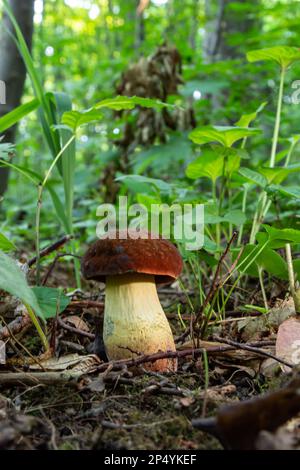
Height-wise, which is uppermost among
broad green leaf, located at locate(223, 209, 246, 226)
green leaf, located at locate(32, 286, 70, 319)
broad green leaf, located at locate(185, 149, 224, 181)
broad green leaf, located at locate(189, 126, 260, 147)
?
broad green leaf, located at locate(189, 126, 260, 147)

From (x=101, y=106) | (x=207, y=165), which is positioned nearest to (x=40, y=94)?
(x=101, y=106)

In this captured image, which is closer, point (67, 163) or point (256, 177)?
point (256, 177)

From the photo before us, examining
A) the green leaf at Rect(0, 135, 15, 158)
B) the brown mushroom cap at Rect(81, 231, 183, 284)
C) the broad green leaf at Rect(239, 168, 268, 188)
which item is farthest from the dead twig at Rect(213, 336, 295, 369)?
the green leaf at Rect(0, 135, 15, 158)

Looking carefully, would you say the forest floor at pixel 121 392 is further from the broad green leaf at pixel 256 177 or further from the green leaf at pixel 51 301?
the broad green leaf at pixel 256 177

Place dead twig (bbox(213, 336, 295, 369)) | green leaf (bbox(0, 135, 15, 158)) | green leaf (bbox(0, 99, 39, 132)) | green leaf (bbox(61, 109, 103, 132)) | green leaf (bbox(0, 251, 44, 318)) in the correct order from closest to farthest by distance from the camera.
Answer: green leaf (bbox(0, 251, 44, 318)) < dead twig (bbox(213, 336, 295, 369)) < green leaf (bbox(0, 135, 15, 158)) < green leaf (bbox(61, 109, 103, 132)) < green leaf (bbox(0, 99, 39, 132))

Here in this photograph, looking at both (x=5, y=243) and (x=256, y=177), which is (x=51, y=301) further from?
(x=256, y=177)

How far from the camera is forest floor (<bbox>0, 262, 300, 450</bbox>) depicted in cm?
115

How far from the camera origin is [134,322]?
1.75m

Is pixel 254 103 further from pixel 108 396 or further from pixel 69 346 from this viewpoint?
pixel 108 396

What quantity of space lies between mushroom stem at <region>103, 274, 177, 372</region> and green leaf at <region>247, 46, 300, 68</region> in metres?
1.47

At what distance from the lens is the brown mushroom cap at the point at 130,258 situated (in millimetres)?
1650

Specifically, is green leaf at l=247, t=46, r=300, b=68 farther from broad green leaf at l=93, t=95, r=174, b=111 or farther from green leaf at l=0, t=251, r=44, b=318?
green leaf at l=0, t=251, r=44, b=318

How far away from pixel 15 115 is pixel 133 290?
3.82ft

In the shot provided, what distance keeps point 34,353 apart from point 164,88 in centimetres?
333
